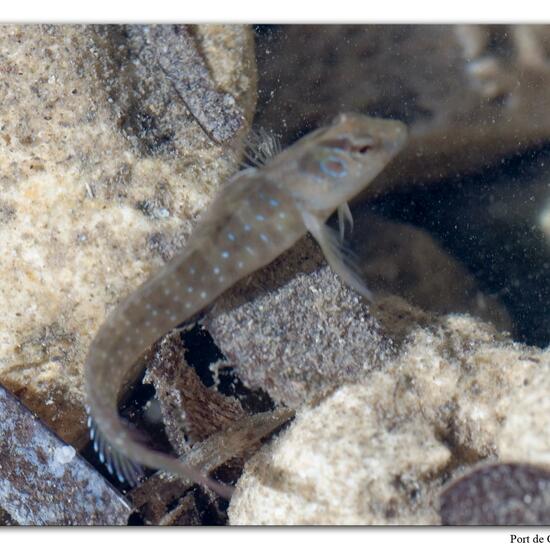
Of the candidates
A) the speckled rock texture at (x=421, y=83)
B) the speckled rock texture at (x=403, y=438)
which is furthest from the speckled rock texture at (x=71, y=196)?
the speckled rock texture at (x=403, y=438)

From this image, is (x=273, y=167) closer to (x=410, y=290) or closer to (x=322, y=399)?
(x=322, y=399)

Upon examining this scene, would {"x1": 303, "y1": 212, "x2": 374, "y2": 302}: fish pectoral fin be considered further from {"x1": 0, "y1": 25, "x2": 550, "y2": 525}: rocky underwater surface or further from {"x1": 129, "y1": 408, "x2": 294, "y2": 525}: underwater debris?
{"x1": 129, "y1": 408, "x2": 294, "y2": 525}: underwater debris

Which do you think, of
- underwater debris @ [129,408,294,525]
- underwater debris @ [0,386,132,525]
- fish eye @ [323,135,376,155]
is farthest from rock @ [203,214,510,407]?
underwater debris @ [0,386,132,525]

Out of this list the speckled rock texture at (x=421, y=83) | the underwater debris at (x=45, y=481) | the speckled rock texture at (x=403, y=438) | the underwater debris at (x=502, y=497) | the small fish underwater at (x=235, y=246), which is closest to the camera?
the underwater debris at (x=502, y=497)

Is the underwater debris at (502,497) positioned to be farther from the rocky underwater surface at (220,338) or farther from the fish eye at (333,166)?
the fish eye at (333,166)
